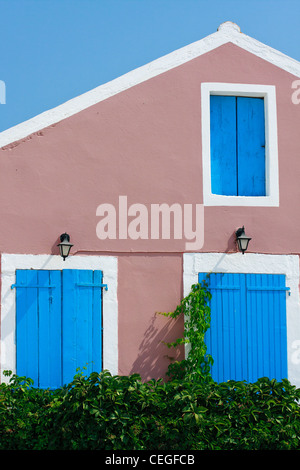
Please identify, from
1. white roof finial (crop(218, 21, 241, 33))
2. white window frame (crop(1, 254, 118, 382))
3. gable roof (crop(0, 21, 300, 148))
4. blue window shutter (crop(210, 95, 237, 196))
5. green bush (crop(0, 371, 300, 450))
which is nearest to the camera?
green bush (crop(0, 371, 300, 450))

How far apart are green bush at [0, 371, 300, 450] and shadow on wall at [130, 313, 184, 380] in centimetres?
77

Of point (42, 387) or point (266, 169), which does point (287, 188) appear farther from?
point (42, 387)

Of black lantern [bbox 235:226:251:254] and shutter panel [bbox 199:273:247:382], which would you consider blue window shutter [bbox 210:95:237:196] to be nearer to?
black lantern [bbox 235:226:251:254]

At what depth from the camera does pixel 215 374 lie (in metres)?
8.48

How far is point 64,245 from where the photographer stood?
8234 millimetres

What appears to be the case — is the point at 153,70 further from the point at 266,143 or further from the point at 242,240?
the point at 242,240

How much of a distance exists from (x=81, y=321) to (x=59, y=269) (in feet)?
2.31

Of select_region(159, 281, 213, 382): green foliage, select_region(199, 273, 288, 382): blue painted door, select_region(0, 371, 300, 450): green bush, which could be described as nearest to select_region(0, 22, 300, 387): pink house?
select_region(199, 273, 288, 382): blue painted door

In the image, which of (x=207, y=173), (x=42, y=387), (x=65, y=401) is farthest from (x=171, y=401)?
(x=207, y=173)

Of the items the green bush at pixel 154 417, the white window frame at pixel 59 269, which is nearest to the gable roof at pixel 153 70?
the white window frame at pixel 59 269

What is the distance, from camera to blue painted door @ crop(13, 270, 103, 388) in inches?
322

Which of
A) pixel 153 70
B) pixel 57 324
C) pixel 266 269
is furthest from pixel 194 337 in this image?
pixel 153 70

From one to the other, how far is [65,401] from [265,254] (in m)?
3.26

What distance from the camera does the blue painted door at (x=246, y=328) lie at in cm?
853
